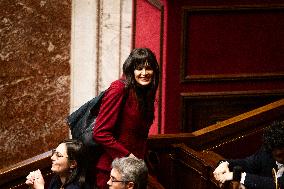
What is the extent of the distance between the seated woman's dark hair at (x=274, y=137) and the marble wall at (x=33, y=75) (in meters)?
2.22

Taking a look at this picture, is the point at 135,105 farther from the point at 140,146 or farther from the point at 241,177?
the point at 241,177

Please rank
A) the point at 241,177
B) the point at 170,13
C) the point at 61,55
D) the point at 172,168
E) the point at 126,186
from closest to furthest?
the point at 126,186
the point at 241,177
the point at 172,168
the point at 170,13
the point at 61,55

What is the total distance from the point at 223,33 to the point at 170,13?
40 centimetres

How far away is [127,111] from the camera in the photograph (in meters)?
4.30

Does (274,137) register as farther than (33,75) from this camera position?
No

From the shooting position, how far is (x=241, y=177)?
4195mm

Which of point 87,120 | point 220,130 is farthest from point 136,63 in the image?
point 220,130

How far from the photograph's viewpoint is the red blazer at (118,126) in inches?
167

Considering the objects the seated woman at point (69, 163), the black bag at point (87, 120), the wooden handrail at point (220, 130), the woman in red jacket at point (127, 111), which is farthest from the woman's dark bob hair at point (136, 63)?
the wooden handrail at point (220, 130)

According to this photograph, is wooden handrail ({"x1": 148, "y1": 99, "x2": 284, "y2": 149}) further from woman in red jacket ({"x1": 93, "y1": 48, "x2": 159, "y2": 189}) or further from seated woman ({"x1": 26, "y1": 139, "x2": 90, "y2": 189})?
seated woman ({"x1": 26, "y1": 139, "x2": 90, "y2": 189})

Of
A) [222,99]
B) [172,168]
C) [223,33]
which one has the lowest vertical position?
[172,168]

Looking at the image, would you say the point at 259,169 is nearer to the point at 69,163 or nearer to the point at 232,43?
the point at 69,163

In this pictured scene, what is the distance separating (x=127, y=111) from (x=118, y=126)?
3.7 inches

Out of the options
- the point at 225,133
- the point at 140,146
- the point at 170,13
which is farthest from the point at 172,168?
the point at 170,13
